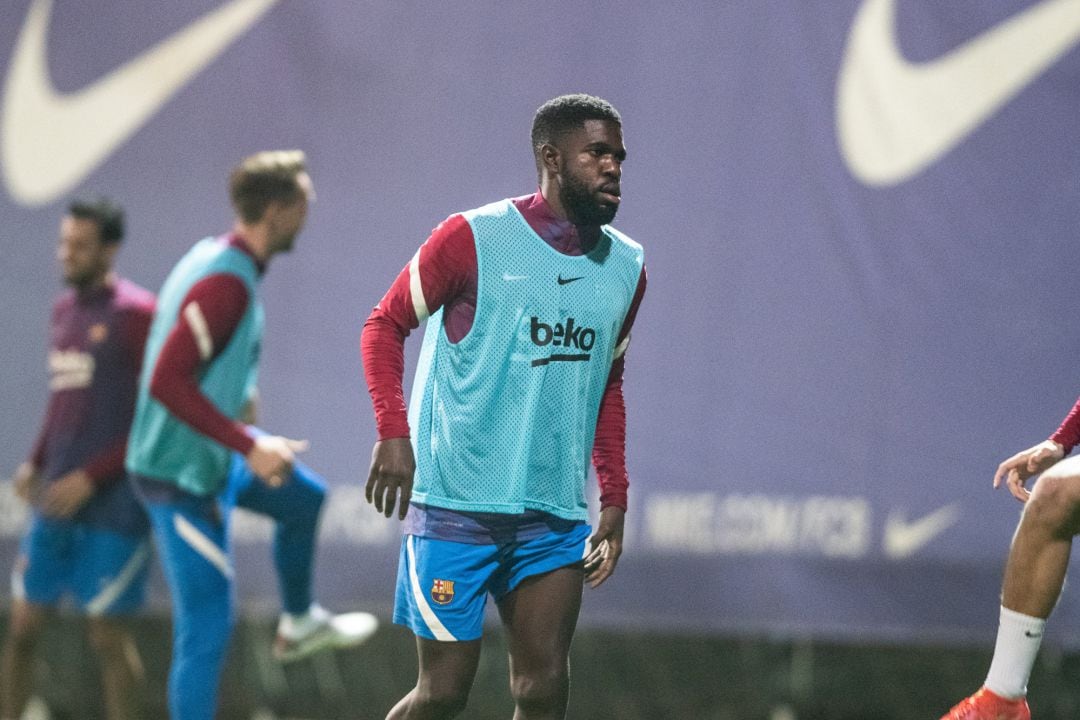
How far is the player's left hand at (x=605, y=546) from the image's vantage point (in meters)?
3.60

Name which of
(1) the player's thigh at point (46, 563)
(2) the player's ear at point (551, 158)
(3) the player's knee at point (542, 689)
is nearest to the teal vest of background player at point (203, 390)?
(1) the player's thigh at point (46, 563)

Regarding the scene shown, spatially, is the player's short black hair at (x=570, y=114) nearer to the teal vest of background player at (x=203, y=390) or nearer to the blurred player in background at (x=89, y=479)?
the teal vest of background player at (x=203, y=390)

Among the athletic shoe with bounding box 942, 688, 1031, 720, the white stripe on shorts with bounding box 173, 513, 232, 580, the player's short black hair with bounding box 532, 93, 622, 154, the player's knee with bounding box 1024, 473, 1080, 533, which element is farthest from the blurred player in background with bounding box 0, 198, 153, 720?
the player's knee with bounding box 1024, 473, 1080, 533

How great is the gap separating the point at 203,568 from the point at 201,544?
8cm

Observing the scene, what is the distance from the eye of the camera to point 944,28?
511 cm

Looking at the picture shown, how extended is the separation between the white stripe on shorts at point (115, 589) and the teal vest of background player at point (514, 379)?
6.89 feet

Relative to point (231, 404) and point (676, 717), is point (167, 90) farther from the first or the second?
point (676, 717)

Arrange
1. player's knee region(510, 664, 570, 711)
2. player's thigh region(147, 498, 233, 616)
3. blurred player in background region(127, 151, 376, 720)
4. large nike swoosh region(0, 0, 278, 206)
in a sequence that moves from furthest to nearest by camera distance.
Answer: large nike swoosh region(0, 0, 278, 206)
player's thigh region(147, 498, 233, 616)
blurred player in background region(127, 151, 376, 720)
player's knee region(510, 664, 570, 711)

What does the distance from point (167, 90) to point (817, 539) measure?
126 inches

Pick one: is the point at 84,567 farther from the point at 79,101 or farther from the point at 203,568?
the point at 79,101

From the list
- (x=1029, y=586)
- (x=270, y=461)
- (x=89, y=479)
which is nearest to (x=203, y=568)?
(x=270, y=461)

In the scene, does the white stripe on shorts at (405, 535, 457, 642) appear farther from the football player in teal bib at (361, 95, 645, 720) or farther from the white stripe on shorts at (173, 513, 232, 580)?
the white stripe on shorts at (173, 513, 232, 580)

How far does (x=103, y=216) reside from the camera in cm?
562

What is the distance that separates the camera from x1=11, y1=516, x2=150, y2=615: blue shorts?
5266 millimetres
